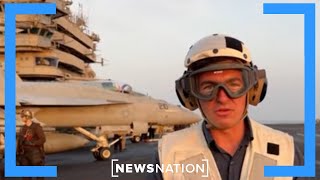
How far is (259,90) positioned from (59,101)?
596 inches

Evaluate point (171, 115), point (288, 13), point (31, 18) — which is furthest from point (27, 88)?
point (31, 18)

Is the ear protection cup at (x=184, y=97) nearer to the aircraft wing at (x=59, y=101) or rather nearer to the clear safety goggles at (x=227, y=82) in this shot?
the clear safety goggles at (x=227, y=82)

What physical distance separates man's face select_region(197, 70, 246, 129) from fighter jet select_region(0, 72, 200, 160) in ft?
46.2

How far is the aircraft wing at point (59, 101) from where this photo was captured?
639 inches

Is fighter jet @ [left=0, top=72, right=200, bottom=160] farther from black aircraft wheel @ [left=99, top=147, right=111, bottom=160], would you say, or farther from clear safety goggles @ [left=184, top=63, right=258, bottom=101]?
clear safety goggles @ [left=184, top=63, right=258, bottom=101]

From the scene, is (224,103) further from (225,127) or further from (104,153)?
(104,153)

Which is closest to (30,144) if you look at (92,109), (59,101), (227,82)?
(59,101)

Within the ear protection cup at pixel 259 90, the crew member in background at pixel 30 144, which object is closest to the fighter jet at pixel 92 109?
the crew member in background at pixel 30 144

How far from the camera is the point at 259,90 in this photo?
2467mm

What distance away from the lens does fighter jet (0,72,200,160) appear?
16688 mm

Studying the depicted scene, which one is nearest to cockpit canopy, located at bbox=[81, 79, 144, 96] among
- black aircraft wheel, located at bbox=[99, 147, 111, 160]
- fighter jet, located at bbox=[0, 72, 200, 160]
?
fighter jet, located at bbox=[0, 72, 200, 160]

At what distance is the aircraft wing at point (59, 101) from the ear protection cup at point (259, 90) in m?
14.3

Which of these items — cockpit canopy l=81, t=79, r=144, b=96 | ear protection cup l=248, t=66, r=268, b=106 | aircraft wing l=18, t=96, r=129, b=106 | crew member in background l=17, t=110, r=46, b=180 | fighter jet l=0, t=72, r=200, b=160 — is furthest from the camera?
cockpit canopy l=81, t=79, r=144, b=96

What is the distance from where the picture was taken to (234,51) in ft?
7.30
